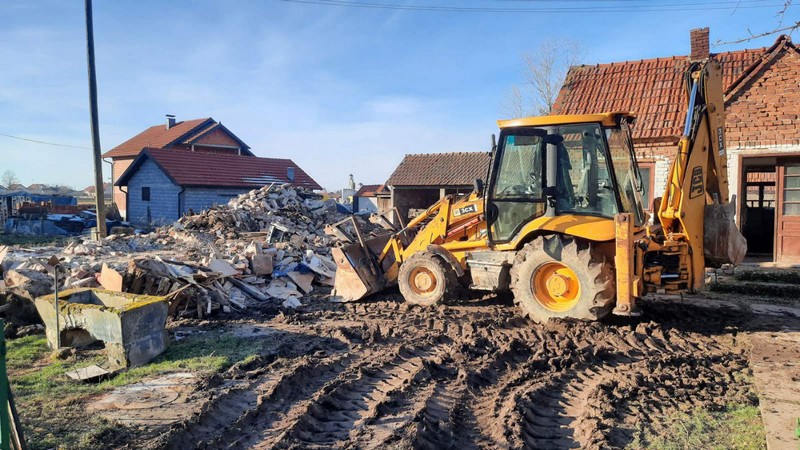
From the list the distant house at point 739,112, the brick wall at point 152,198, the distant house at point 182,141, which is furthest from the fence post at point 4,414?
the distant house at point 182,141

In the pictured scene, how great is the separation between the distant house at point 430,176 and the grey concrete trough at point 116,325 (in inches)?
680

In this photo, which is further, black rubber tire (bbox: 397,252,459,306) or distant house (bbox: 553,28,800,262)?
distant house (bbox: 553,28,800,262)

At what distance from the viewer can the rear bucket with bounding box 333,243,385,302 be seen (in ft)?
29.5

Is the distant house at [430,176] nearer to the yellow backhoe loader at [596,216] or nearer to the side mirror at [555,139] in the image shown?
the yellow backhoe loader at [596,216]

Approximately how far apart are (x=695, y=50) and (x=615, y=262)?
1038 cm

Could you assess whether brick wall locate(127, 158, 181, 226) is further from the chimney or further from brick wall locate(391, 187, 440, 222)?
the chimney

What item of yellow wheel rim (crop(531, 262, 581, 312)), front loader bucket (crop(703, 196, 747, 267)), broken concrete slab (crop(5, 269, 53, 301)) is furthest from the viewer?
broken concrete slab (crop(5, 269, 53, 301))

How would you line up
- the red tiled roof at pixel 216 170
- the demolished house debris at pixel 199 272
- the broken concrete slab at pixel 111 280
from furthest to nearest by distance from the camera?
the red tiled roof at pixel 216 170 < the demolished house debris at pixel 199 272 < the broken concrete slab at pixel 111 280

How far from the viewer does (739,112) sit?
12469 mm

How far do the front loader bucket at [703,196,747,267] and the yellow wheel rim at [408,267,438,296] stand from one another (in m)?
3.67

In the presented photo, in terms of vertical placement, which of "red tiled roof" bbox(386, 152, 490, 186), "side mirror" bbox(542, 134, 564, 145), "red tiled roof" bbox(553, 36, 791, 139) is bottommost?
"side mirror" bbox(542, 134, 564, 145)

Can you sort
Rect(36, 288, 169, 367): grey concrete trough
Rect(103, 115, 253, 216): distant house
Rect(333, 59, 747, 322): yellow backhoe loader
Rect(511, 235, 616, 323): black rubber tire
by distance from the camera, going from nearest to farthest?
→ 1. Rect(36, 288, 169, 367): grey concrete trough
2. Rect(511, 235, 616, 323): black rubber tire
3. Rect(333, 59, 747, 322): yellow backhoe loader
4. Rect(103, 115, 253, 216): distant house

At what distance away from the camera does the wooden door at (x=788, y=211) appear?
12078 mm

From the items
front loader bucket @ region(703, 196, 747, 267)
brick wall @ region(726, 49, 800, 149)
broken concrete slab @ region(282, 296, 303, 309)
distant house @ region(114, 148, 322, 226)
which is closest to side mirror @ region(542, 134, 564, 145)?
front loader bucket @ region(703, 196, 747, 267)
